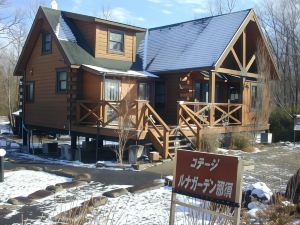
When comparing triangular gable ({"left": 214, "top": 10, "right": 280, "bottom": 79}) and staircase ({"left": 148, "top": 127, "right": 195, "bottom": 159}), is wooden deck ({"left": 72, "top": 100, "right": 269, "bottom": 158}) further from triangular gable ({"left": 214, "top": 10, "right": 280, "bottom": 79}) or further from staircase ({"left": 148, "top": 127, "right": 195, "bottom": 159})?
triangular gable ({"left": 214, "top": 10, "right": 280, "bottom": 79})

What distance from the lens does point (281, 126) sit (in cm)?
2336

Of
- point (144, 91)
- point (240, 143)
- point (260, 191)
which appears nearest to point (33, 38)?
point (144, 91)

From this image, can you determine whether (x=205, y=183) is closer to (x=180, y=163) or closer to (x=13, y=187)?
(x=180, y=163)

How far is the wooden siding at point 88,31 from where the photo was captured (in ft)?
62.3

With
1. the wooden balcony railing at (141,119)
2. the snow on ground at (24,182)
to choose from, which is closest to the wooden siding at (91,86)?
the wooden balcony railing at (141,119)

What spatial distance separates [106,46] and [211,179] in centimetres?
1510

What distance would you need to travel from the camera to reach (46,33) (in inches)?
796

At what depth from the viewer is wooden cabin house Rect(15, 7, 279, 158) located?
685 inches

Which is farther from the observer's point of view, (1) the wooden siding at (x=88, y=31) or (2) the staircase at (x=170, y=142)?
(1) the wooden siding at (x=88, y=31)

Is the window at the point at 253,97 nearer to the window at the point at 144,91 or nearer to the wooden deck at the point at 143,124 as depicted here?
the wooden deck at the point at 143,124

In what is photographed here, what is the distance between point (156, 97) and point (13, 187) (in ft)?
37.0

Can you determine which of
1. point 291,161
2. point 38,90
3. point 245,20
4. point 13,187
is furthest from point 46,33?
point 291,161

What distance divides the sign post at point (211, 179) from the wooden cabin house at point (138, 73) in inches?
393

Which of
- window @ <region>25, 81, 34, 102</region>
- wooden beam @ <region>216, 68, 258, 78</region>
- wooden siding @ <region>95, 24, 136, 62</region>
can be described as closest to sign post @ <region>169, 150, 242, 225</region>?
wooden beam @ <region>216, 68, 258, 78</region>
